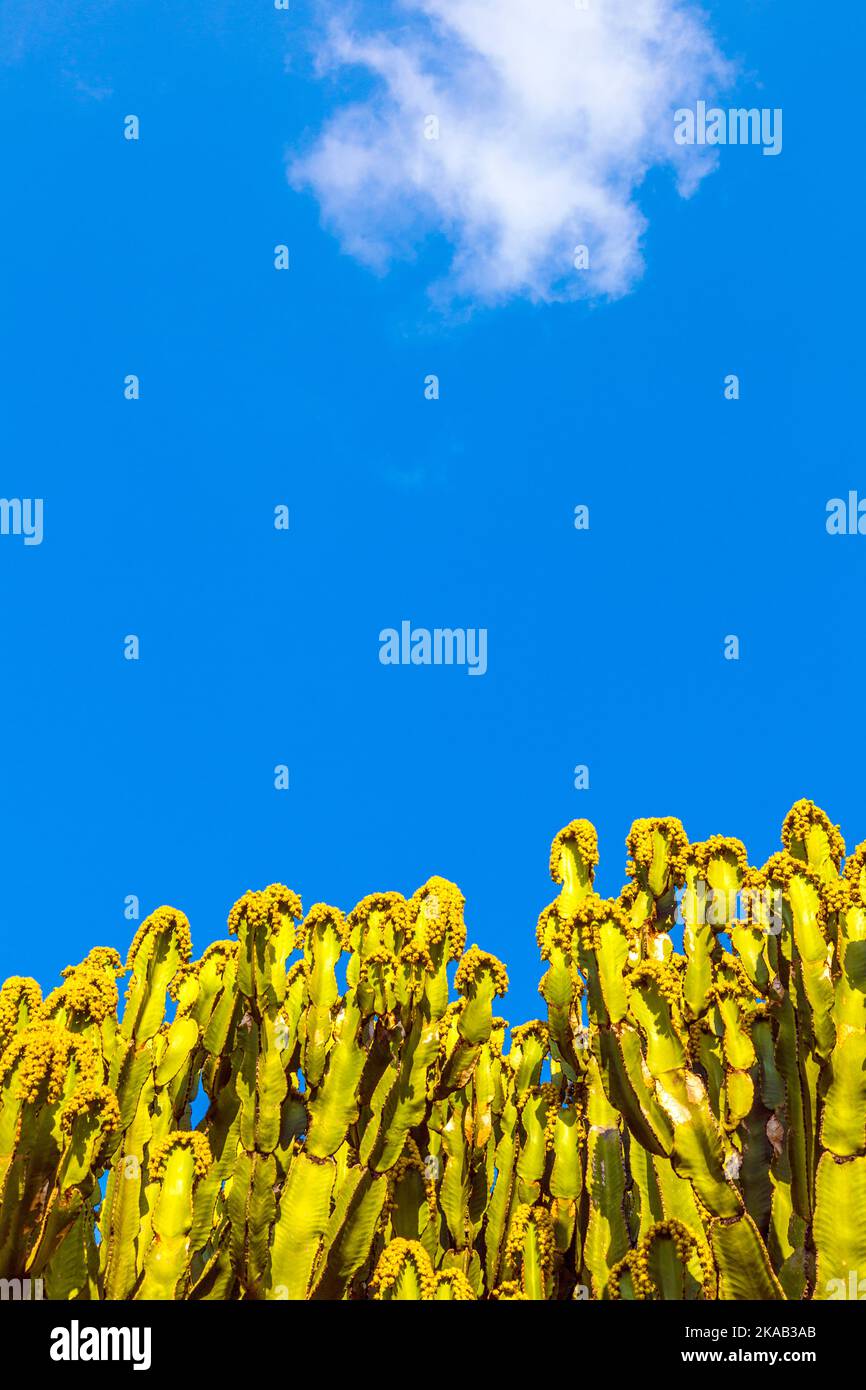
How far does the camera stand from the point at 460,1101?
5754 mm

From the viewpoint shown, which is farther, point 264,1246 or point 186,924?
point 186,924

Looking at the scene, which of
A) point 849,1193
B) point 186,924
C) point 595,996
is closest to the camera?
point 849,1193

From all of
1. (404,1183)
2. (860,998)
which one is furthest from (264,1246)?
(860,998)

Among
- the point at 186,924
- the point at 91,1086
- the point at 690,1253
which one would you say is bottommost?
the point at 690,1253

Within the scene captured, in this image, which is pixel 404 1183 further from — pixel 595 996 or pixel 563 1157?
pixel 595 996

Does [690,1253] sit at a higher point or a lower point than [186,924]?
lower

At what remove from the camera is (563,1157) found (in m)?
4.92

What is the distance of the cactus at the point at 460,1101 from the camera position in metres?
3.70

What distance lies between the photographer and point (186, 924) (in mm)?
5531

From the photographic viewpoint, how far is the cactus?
3695mm
